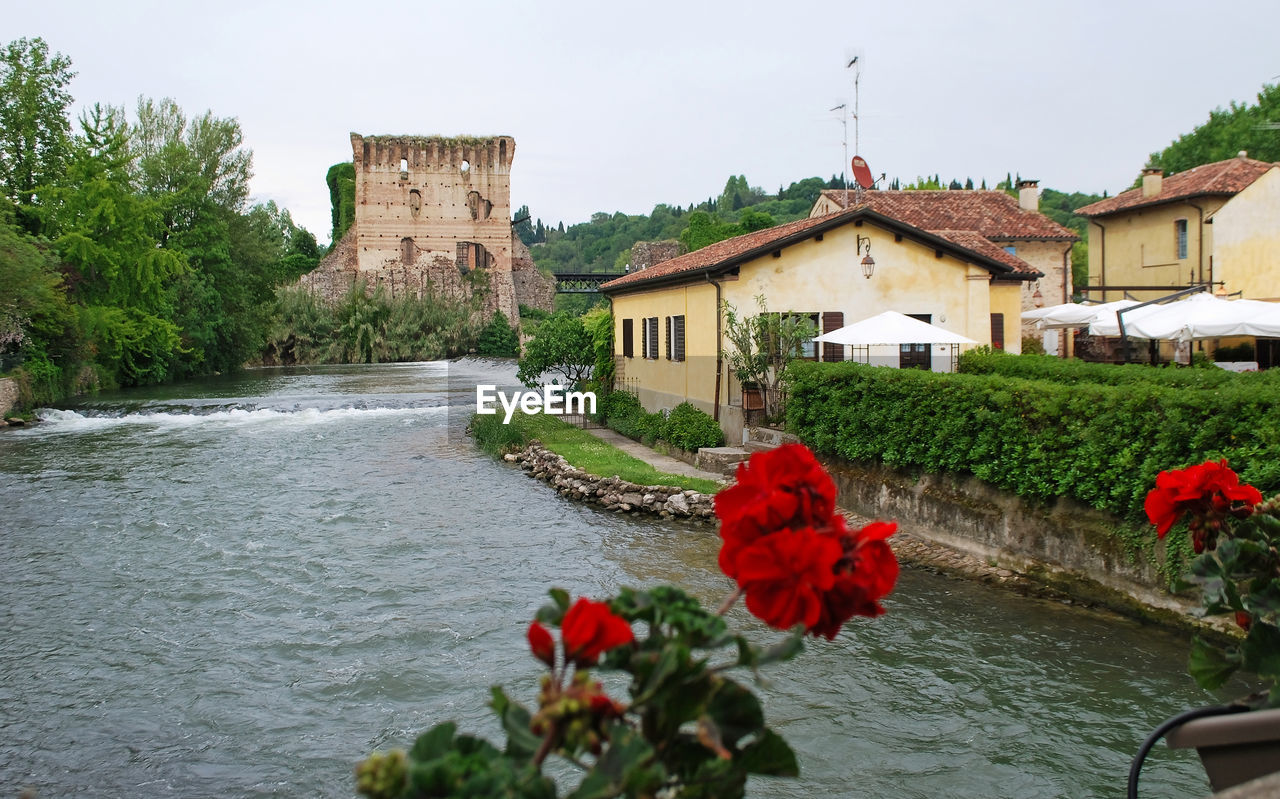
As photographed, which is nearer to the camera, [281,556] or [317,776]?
[317,776]

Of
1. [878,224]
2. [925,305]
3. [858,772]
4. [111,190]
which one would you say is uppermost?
[111,190]

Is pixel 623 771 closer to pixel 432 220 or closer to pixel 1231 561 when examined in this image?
pixel 1231 561

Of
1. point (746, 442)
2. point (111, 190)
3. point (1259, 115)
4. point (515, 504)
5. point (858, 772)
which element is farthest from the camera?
point (1259, 115)

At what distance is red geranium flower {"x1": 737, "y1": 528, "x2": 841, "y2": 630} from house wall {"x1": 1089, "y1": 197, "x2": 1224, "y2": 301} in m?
28.3

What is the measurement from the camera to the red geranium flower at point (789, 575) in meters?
1.97

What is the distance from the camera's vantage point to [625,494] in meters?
15.1

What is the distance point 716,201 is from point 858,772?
124 m

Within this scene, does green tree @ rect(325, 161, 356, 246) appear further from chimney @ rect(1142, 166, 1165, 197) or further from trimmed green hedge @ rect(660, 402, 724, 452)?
trimmed green hedge @ rect(660, 402, 724, 452)

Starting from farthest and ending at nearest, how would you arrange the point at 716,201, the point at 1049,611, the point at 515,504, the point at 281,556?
1. the point at 716,201
2. the point at 515,504
3. the point at 281,556
4. the point at 1049,611

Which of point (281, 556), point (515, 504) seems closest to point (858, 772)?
point (281, 556)

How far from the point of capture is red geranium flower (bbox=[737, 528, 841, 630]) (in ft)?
6.45

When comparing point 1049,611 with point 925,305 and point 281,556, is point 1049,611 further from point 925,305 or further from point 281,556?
point 925,305

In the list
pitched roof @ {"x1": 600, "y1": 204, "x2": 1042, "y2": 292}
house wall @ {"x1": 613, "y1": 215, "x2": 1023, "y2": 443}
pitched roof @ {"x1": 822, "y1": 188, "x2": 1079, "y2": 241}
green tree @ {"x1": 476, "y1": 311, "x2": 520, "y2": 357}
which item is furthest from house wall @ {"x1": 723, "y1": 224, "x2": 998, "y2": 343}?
green tree @ {"x1": 476, "y1": 311, "x2": 520, "y2": 357}

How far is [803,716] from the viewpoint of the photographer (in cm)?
756
